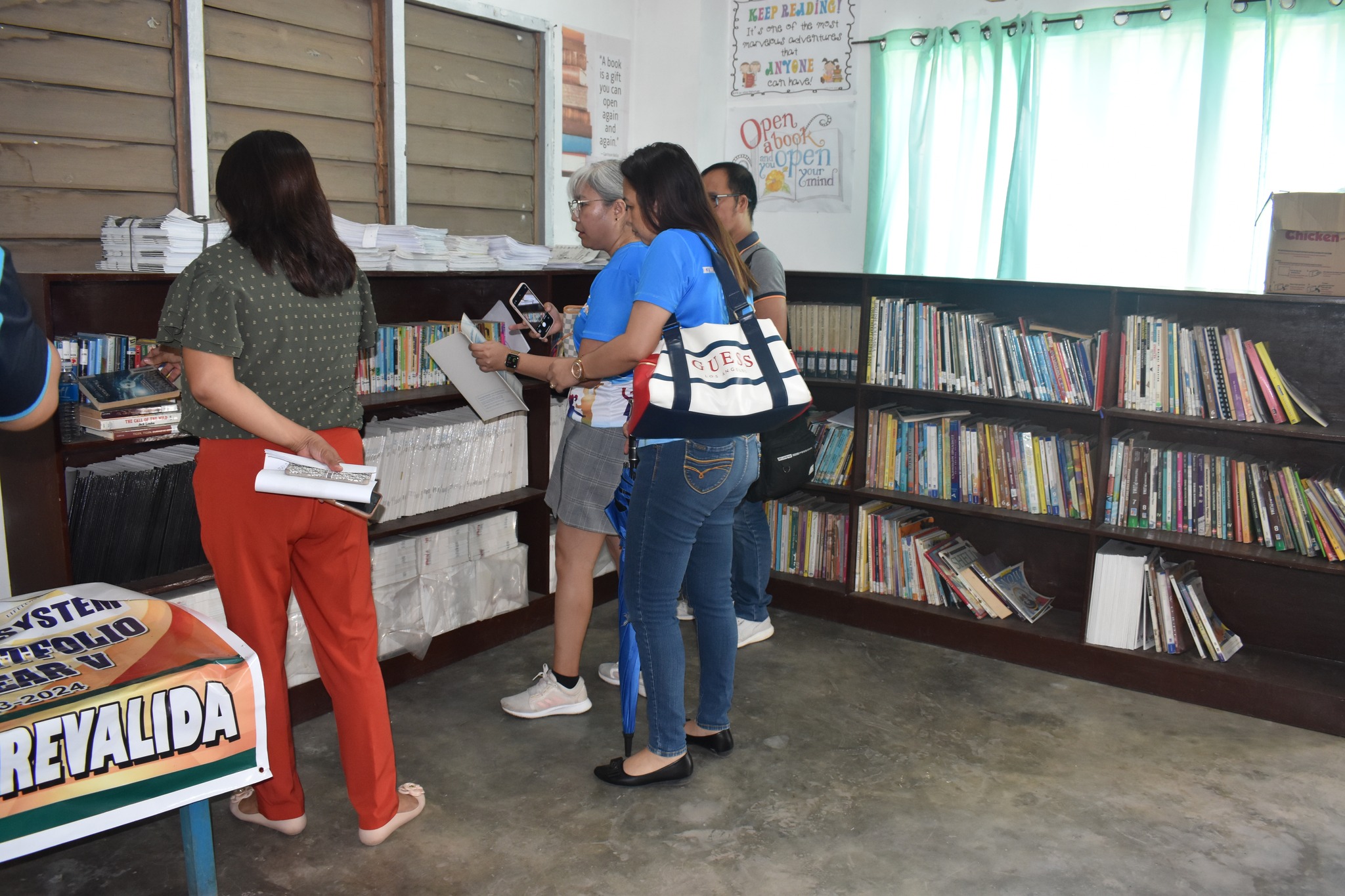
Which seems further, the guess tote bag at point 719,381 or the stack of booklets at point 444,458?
the stack of booklets at point 444,458

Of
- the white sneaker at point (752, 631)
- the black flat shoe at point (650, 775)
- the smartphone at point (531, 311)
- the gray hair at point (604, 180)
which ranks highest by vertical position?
the gray hair at point (604, 180)

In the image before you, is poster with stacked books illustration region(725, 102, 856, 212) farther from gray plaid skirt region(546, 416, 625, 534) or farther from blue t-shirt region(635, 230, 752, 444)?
blue t-shirt region(635, 230, 752, 444)

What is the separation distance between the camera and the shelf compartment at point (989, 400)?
335cm

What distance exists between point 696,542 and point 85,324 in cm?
172

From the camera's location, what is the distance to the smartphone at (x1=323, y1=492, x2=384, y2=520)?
2.06m

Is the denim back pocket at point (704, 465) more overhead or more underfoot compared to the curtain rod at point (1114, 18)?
more underfoot

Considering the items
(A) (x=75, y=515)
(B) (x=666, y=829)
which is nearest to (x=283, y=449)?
(A) (x=75, y=515)

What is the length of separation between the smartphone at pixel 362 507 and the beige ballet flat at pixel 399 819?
2.39ft

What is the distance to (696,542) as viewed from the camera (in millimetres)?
2422

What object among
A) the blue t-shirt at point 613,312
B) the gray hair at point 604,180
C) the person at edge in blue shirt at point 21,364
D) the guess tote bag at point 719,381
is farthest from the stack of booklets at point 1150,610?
the person at edge in blue shirt at point 21,364

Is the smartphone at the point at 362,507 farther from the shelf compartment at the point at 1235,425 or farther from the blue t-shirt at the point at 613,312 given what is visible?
the shelf compartment at the point at 1235,425

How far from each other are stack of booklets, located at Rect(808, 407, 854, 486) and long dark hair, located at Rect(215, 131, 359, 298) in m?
2.22

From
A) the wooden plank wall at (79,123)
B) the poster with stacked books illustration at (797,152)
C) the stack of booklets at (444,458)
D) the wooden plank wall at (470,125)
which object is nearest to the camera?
the wooden plank wall at (79,123)

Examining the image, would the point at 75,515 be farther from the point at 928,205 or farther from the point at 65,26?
the point at 928,205
